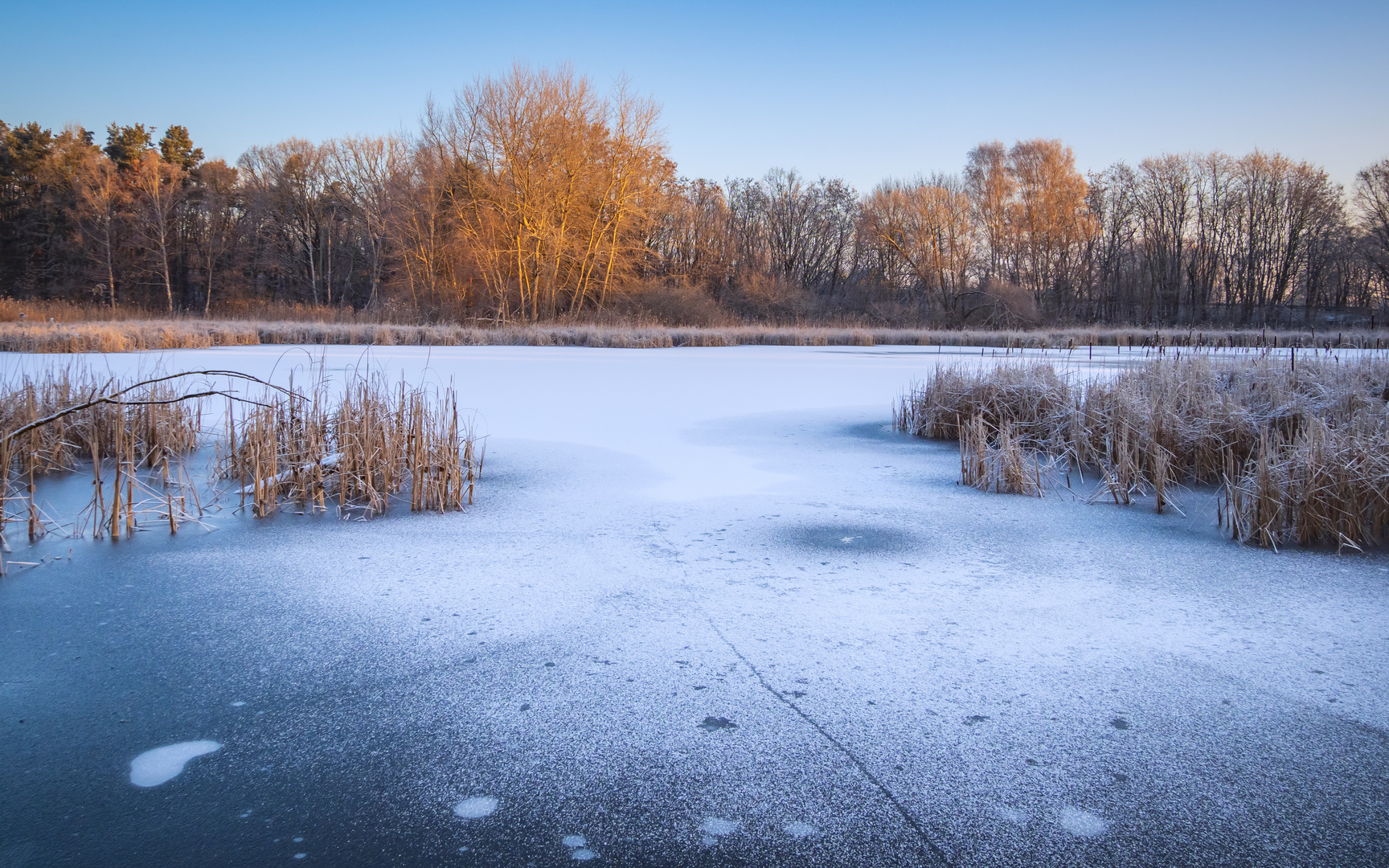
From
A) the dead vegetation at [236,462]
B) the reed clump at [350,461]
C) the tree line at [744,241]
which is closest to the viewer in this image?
the dead vegetation at [236,462]

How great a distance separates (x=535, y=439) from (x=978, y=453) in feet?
9.68

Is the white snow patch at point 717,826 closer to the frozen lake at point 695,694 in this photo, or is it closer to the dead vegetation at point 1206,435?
the frozen lake at point 695,694

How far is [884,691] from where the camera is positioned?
195cm

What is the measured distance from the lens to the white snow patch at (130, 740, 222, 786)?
5.15 feet

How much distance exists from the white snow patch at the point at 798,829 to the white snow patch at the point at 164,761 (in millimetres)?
1198

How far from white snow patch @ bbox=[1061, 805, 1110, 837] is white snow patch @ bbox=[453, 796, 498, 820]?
104cm

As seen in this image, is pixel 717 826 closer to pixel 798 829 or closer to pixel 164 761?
pixel 798 829

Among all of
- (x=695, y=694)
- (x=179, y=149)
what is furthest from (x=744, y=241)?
(x=695, y=694)

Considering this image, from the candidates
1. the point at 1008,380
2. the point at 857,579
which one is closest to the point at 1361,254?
the point at 1008,380

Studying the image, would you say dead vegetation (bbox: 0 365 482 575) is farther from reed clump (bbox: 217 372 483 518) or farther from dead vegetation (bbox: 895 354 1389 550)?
dead vegetation (bbox: 895 354 1389 550)

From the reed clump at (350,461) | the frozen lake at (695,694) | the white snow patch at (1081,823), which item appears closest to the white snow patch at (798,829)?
the frozen lake at (695,694)

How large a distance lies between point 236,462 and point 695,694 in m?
3.57

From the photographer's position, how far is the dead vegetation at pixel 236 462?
3.46 m

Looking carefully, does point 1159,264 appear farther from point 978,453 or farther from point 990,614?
point 990,614
